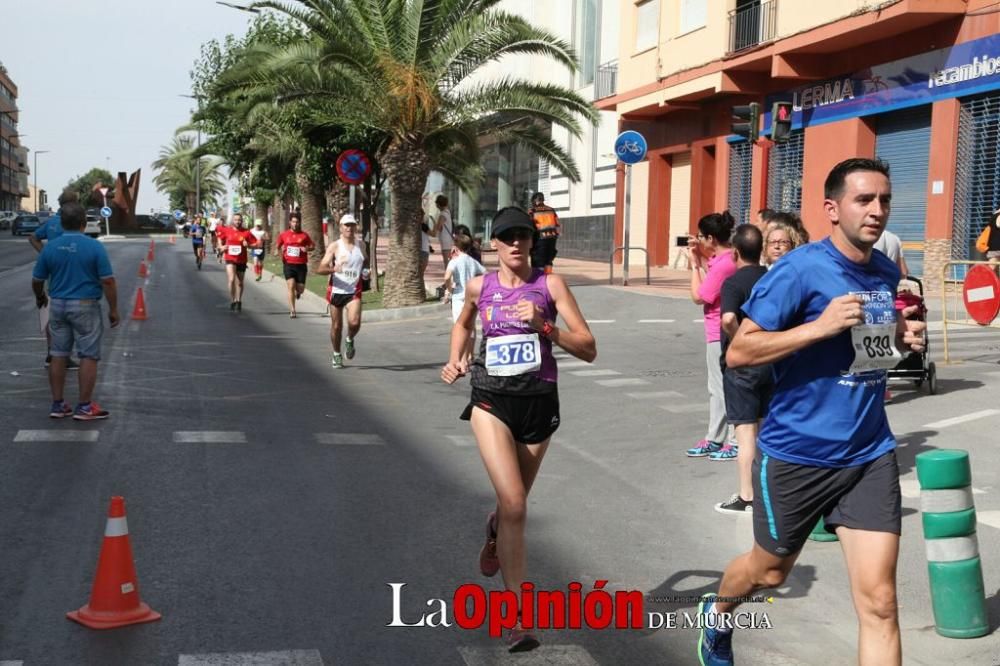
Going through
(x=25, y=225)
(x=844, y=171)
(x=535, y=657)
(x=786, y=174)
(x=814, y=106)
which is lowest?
(x=535, y=657)

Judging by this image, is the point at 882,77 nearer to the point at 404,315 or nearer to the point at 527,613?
the point at 404,315

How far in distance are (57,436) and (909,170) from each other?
1811 cm

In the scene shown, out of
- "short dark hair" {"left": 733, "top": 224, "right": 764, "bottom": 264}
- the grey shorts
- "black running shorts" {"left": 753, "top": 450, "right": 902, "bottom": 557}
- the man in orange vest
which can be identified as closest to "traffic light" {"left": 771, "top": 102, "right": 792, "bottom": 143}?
the man in orange vest

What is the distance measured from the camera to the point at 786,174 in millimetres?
27203

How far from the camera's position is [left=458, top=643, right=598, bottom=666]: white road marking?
4.61 meters

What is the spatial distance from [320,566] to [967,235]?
17.8 metres

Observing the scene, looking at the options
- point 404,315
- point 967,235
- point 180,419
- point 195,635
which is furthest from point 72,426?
point 967,235

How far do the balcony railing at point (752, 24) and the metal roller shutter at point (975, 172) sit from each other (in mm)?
5860

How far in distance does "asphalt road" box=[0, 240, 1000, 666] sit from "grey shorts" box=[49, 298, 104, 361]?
638 mm

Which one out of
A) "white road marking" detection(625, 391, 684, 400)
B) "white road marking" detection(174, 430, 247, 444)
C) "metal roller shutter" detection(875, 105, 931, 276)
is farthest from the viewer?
"metal roller shutter" detection(875, 105, 931, 276)

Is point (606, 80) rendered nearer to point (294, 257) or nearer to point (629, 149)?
point (629, 149)

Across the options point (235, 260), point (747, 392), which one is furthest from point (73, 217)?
point (235, 260)

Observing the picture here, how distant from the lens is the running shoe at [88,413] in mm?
9852

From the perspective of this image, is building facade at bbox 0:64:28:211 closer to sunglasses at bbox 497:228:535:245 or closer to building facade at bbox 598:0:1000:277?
building facade at bbox 598:0:1000:277
